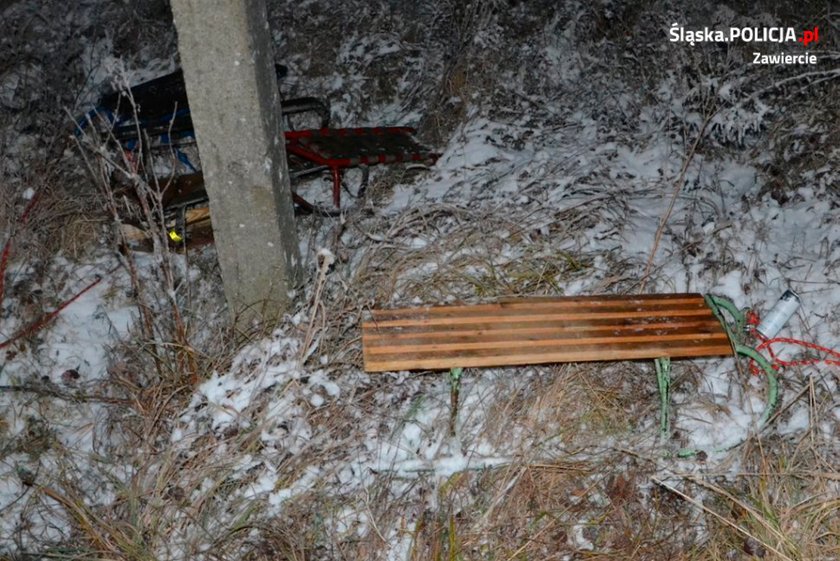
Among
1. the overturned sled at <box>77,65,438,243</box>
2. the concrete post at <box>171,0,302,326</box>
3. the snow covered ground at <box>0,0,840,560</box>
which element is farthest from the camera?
the overturned sled at <box>77,65,438,243</box>

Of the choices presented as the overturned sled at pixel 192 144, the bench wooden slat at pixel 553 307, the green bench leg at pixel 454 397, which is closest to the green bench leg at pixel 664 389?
the bench wooden slat at pixel 553 307

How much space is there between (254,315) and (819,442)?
248cm

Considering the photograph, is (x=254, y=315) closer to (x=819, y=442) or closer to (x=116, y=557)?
(x=116, y=557)

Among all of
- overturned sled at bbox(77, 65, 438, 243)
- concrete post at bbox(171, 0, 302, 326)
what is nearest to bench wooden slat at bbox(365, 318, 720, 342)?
concrete post at bbox(171, 0, 302, 326)

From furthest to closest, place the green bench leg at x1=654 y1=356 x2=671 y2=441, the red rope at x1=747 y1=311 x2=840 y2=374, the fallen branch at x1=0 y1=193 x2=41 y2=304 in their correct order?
1. the fallen branch at x1=0 y1=193 x2=41 y2=304
2. the red rope at x1=747 y1=311 x2=840 y2=374
3. the green bench leg at x1=654 y1=356 x2=671 y2=441

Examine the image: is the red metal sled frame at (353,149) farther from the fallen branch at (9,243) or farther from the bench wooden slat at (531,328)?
the bench wooden slat at (531,328)

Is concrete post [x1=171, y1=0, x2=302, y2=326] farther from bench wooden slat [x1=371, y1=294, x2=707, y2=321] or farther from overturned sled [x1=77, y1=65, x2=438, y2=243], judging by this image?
overturned sled [x1=77, y1=65, x2=438, y2=243]

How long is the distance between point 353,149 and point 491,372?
6.89 feet

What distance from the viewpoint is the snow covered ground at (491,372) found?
118 inches

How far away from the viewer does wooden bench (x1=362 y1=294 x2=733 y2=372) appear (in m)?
3.06

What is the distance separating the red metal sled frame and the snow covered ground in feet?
0.56

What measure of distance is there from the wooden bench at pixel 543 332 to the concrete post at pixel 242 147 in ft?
1.90

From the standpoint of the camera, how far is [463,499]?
3096 millimetres

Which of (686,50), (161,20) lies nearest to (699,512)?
(686,50)
